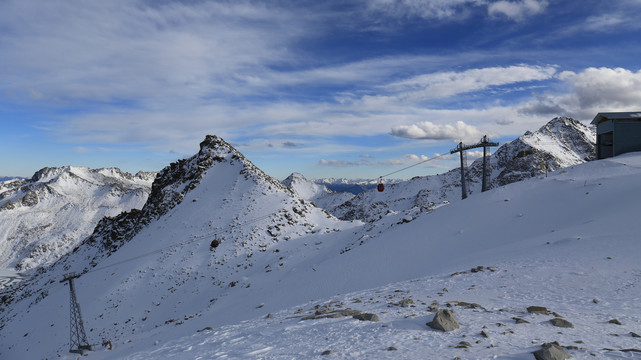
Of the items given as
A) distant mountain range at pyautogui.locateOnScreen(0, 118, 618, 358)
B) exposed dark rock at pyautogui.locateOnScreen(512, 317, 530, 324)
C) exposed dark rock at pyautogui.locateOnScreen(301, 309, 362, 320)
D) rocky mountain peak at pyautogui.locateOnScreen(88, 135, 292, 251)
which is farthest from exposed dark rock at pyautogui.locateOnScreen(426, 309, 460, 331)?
rocky mountain peak at pyautogui.locateOnScreen(88, 135, 292, 251)

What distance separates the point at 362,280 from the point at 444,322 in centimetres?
1482

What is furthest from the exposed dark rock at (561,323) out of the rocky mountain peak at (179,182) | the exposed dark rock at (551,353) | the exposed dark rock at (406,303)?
the rocky mountain peak at (179,182)

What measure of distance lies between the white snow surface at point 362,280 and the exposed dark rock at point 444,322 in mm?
250

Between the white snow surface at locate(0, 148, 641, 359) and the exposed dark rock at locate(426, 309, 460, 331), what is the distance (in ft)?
0.82

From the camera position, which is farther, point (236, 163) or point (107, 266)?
point (236, 163)

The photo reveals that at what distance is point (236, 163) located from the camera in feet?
195

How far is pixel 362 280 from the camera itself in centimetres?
2412

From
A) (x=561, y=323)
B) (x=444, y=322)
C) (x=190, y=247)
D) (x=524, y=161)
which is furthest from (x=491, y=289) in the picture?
(x=524, y=161)

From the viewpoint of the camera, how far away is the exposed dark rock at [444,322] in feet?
31.4

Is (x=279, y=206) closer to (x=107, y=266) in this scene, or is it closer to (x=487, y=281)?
(x=107, y=266)

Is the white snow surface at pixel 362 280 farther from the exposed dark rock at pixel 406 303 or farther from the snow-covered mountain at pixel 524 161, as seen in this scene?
the snow-covered mountain at pixel 524 161

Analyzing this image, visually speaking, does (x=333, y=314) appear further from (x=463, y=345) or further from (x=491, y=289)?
(x=491, y=289)

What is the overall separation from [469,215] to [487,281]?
18.1m

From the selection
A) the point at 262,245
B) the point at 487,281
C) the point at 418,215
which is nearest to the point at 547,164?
the point at 418,215
